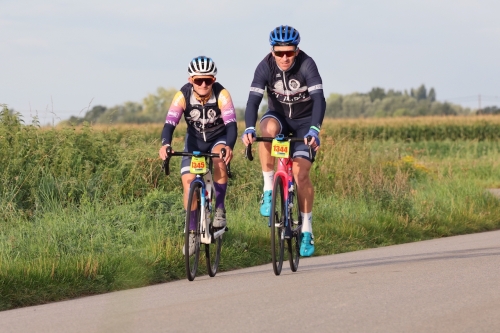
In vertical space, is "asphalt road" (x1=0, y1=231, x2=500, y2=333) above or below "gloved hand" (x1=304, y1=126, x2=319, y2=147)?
below

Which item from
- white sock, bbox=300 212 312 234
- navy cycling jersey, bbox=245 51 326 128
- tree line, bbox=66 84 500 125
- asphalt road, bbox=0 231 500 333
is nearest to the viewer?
asphalt road, bbox=0 231 500 333

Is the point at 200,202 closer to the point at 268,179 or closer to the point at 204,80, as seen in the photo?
the point at 268,179

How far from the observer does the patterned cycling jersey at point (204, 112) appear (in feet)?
32.5

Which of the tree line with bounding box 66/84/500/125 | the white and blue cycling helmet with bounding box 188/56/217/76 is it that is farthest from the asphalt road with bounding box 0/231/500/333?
the tree line with bounding box 66/84/500/125

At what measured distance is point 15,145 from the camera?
14695 millimetres

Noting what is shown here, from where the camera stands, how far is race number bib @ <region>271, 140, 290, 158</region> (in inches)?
382

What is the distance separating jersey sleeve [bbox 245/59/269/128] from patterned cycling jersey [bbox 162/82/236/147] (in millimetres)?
176

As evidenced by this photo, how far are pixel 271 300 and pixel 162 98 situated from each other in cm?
14337

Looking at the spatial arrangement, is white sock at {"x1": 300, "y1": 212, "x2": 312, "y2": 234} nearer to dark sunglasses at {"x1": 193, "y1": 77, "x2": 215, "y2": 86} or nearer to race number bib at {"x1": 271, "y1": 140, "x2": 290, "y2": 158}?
race number bib at {"x1": 271, "y1": 140, "x2": 290, "y2": 158}

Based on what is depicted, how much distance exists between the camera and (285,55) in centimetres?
988

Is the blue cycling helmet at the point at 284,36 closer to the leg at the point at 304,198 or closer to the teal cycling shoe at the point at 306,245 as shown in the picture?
the leg at the point at 304,198

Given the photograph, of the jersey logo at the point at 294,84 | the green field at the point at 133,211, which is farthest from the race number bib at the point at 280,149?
the green field at the point at 133,211

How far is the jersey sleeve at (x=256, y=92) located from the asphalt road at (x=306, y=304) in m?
1.66

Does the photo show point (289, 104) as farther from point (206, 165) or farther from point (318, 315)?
point (318, 315)
